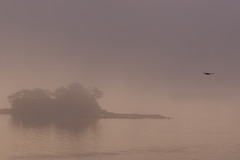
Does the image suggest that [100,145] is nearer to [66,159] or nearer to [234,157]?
[66,159]

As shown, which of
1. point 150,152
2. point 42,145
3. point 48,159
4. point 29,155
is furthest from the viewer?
point 42,145

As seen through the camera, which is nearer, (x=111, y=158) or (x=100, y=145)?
(x=111, y=158)

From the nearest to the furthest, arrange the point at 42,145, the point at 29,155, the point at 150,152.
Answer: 1. the point at 29,155
2. the point at 150,152
3. the point at 42,145

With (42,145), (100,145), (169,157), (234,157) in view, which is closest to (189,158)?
(169,157)

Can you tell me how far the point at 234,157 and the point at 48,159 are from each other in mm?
75476

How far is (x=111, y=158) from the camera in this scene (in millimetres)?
144750

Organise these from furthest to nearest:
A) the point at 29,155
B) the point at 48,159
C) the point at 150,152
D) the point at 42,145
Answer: the point at 42,145
the point at 150,152
the point at 29,155
the point at 48,159

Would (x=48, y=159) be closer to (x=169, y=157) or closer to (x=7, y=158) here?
(x=7, y=158)

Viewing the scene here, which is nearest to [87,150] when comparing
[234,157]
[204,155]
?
[204,155]

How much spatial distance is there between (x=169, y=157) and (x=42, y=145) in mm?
72869

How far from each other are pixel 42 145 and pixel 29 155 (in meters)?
37.4

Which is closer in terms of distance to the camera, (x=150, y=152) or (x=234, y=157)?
(x=234, y=157)

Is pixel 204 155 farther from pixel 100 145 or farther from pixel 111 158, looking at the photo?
pixel 100 145

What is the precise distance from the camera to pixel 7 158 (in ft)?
468
